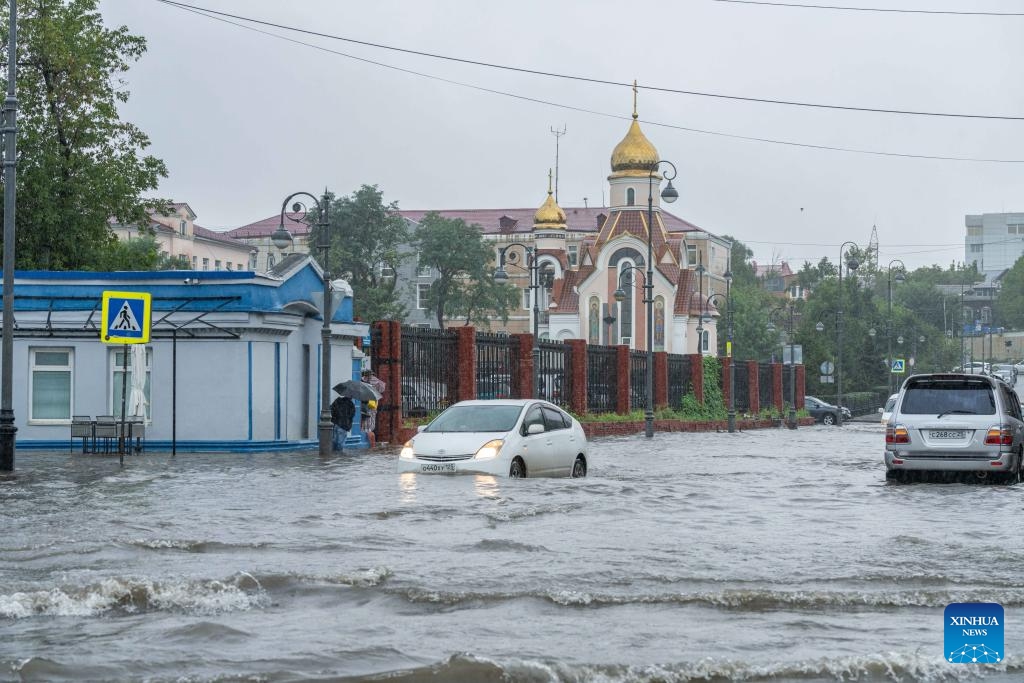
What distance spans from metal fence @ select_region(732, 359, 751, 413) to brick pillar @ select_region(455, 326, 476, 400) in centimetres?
3168

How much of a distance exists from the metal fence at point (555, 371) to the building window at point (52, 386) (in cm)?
1538

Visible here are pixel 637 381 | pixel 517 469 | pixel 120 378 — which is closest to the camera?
pixel 517 469

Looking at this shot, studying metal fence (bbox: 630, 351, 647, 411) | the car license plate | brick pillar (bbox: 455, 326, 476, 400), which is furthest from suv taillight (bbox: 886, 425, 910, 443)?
metal fence (bbox: 630, 351, 647, 411)

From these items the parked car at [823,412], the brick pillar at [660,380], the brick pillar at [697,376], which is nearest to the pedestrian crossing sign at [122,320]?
the brick pillar at [660,380]

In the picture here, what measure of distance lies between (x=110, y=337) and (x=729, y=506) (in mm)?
11494

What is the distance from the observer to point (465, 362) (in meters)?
37.0

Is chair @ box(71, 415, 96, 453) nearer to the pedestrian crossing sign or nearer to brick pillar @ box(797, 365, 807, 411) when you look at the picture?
the pedestrian crossing sign

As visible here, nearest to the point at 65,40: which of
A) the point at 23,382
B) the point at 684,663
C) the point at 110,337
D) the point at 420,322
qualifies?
the point at 23,382

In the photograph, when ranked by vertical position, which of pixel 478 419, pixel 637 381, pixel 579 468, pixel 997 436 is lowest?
pixel 579 468

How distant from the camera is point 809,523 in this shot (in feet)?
51.8

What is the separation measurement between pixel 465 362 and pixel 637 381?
16.8 metres

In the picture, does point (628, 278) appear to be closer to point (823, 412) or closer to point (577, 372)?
point (823, 412)

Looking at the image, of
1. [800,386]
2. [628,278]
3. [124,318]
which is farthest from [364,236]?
[124,318]

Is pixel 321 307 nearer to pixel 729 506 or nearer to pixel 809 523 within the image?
pixel 729 506
